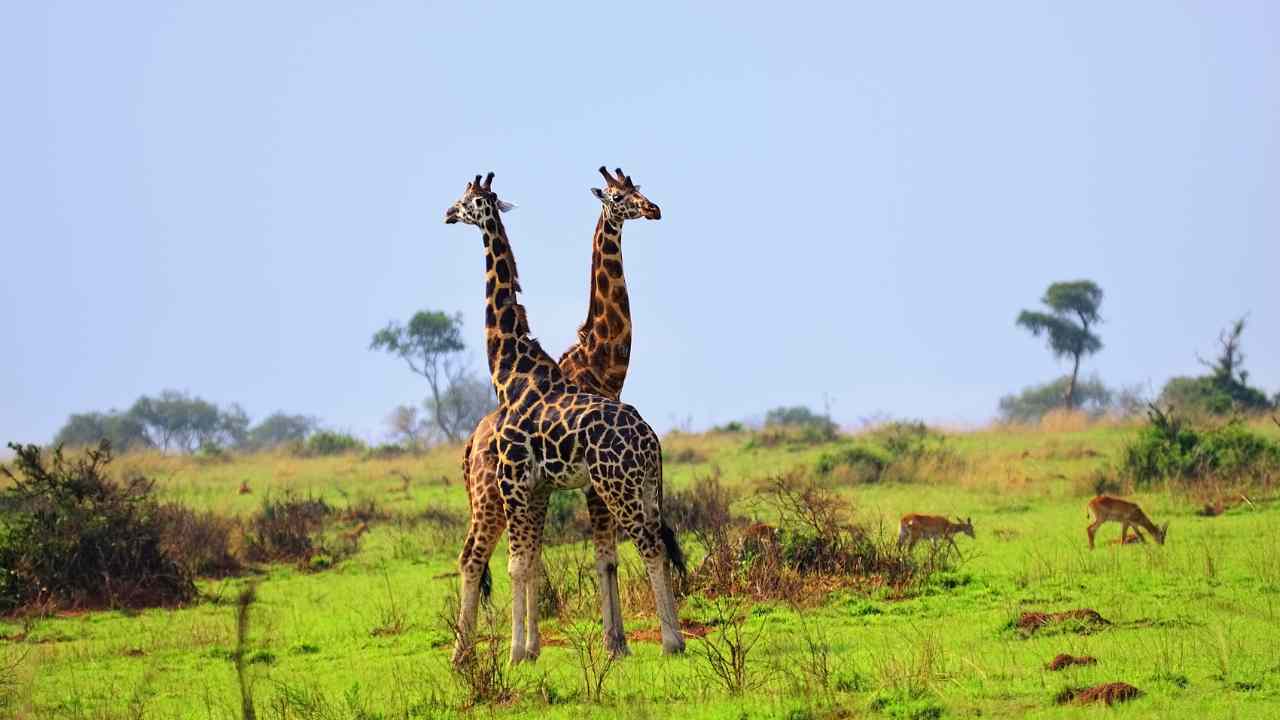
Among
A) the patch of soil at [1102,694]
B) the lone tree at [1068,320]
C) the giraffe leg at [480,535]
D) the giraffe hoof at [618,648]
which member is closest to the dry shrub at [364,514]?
the giraffe leg at [480,535]

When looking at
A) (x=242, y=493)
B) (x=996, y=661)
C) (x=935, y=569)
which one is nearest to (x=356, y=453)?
(x=242, y=493)

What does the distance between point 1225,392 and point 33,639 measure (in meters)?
32.7

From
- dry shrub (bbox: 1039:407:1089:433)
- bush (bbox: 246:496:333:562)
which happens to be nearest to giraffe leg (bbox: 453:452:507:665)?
bush (bbox: 246:496:333:562)

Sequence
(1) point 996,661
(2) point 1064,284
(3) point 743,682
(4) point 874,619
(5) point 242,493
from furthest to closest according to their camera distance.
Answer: (2) point 1064,284 < (5) point 242,493 < (4) point 874,619 < (1) point 996,661 < (3) point 743,682

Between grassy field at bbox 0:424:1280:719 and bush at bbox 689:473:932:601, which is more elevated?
bush at bbox 689:473:932:601

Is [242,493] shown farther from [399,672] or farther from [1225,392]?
[1225,392]

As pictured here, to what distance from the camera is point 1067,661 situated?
10008 mm

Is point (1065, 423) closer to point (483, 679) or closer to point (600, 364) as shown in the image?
point (600, 364)

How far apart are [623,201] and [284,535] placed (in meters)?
9.77

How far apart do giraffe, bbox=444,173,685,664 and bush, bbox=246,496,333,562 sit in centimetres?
856

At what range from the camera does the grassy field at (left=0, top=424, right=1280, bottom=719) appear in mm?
9359

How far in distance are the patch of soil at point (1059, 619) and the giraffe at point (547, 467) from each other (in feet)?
8.30

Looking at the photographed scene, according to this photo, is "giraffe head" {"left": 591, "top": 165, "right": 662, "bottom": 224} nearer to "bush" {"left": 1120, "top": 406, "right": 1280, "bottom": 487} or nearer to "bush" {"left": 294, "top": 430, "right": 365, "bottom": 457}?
"bush" {"left": 1120, "top": 406, "right": 1280, "bottom": 487}

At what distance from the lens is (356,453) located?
4356 centimetres
